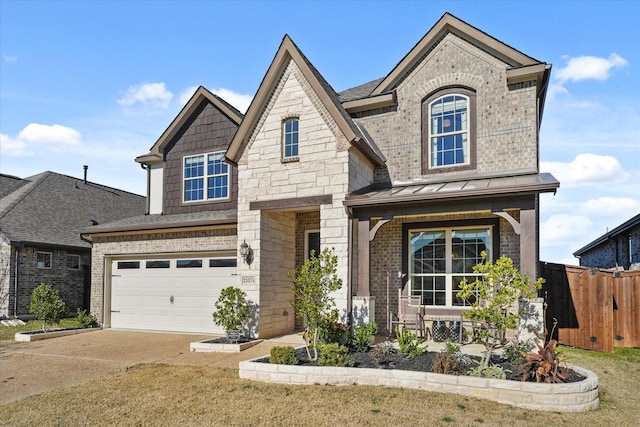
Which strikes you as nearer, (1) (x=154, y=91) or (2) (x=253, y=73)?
(2) (x=253, y=73)

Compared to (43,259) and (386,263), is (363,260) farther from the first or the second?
(43,259)

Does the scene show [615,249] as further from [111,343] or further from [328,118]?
[111,343]

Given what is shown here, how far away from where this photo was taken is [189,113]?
16.2 meters

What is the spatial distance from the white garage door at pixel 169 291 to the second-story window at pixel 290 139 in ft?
12.0

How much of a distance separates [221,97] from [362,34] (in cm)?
641

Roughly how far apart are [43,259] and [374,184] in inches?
530

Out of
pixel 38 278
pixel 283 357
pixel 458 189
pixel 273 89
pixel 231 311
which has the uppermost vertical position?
pixel 273 89

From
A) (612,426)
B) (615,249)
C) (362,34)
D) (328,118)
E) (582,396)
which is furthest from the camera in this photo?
(615,249)

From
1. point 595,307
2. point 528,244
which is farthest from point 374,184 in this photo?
point 595,307

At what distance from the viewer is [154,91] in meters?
18.8

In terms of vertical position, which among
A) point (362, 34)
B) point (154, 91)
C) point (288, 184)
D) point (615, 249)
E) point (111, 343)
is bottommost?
point (111, 343)

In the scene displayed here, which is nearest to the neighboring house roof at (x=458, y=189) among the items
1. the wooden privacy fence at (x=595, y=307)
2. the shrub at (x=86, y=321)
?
the wooden privacy fence at (x=595, y=307)

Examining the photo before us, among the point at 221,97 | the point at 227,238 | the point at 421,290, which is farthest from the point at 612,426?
the point at 221,97

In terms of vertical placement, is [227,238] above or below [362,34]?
below
